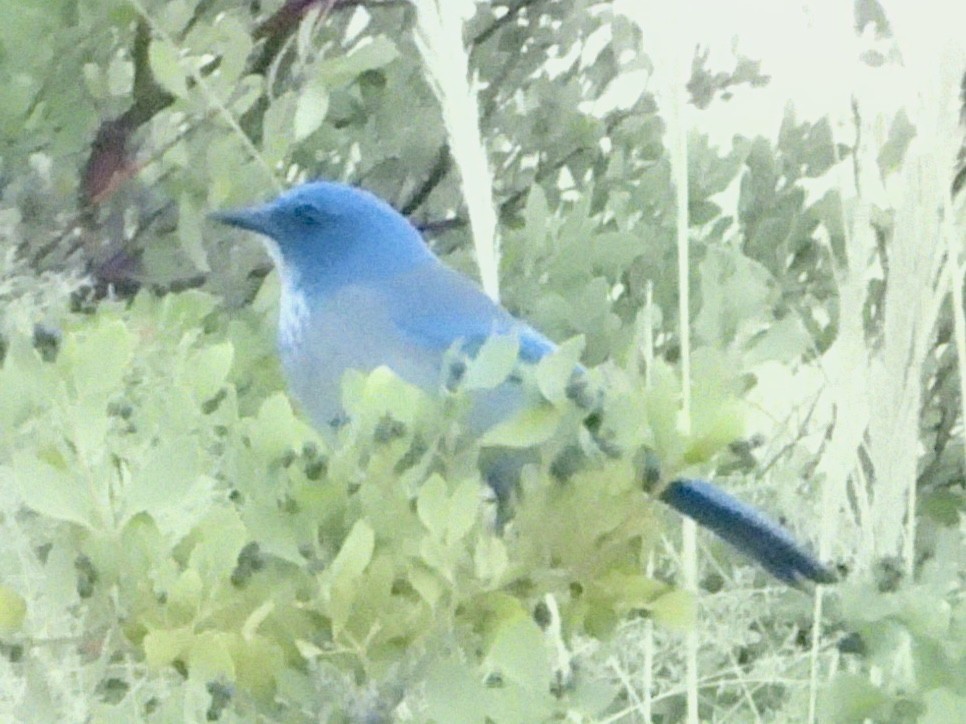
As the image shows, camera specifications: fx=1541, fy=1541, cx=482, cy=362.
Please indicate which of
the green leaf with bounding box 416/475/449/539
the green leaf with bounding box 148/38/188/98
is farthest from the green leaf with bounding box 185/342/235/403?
the green leaf with bounding box 148/38/188/98

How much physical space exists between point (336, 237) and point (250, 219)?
0.08 meters

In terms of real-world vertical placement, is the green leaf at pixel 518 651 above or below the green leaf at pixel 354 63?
below

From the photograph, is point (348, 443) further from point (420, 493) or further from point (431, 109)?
point (431, 109)

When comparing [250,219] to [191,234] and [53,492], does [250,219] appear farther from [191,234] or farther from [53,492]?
[53,492]

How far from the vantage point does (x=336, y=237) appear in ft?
2.88

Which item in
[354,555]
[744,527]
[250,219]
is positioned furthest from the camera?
[250,219]

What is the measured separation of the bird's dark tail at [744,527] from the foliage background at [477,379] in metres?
0.03

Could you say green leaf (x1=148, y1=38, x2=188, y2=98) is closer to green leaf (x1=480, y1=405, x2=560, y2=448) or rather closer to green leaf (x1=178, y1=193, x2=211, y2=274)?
green leaf (x1=178, y1=193, x2=211, y2=274)

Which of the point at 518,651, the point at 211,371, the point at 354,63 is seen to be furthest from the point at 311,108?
the point at 518,651

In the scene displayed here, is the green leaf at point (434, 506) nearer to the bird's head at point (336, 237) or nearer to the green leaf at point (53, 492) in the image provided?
the green leaf at point (53, 492)

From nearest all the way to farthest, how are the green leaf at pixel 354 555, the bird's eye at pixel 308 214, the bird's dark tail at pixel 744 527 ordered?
the green leaf at pixel 354 555 → the bird's dark tail at pixel 744 527 → the bird's eye at pixel 308 214

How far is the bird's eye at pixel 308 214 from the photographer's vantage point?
83 cm

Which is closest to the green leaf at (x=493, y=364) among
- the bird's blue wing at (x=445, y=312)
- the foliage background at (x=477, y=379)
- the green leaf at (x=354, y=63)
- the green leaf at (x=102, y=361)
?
the foliage background at (x=477, y=379)

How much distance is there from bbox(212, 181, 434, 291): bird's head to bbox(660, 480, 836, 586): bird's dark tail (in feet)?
0.77
